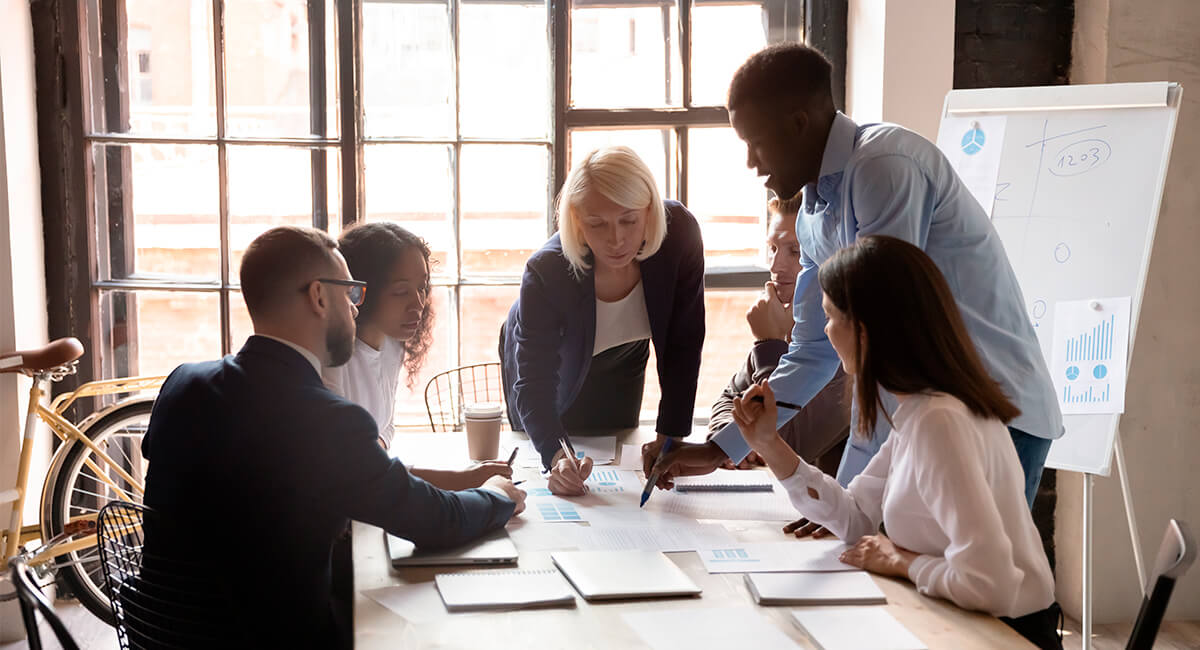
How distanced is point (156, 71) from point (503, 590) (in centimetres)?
264

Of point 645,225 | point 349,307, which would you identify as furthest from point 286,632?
point 645,225

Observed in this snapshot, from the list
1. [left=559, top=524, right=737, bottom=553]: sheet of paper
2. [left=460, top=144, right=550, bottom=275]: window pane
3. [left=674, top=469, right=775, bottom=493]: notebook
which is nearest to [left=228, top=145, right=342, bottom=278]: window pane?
[left=460, top=144, right=550, bottom=275]: window pane

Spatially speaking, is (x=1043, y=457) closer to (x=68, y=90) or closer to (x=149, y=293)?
(x=149, y=293)

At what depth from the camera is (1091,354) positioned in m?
2.69

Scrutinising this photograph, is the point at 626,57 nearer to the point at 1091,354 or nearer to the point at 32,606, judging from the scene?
the point at 1091,354

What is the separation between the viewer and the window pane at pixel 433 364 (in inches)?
139

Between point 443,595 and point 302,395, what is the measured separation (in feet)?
1.26

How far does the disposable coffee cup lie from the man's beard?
547mm

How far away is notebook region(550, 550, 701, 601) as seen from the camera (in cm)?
143

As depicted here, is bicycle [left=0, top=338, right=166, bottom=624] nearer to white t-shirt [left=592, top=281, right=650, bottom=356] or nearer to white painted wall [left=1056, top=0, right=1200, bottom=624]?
white t-shirt [left=592, top=281, right=650, bottom=356]

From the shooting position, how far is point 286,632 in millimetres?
1537

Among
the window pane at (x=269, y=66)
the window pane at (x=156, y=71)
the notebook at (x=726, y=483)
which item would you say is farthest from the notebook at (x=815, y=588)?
the window pane at (x=156, y=71)

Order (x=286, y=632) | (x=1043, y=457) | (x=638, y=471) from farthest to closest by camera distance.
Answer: (x=638, y=471) → (x=1043, y=457) → (x=286, y=632)

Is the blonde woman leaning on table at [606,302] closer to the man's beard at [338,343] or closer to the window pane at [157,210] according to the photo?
the man's beard at [338,343]
